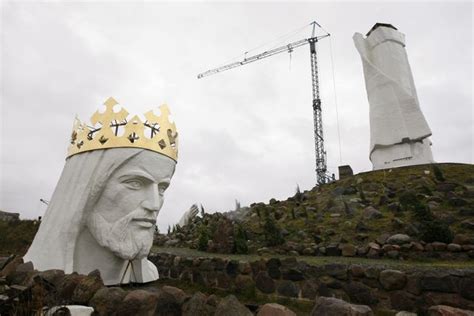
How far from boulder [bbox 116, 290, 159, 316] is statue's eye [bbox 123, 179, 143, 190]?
2023 mm

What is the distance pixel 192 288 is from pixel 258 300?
1.44m

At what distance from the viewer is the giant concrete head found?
13.7 feet

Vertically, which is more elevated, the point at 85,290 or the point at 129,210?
the point at 129,210

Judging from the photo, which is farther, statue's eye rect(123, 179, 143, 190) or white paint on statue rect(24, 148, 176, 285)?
statue's eye rect(123, 179, 143, 190)

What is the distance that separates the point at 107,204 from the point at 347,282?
3545 mm

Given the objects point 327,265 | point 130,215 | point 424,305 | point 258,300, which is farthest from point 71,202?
point 424,305

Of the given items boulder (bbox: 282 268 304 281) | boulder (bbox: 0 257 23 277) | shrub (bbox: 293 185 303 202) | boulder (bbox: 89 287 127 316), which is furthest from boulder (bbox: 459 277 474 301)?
shrub (bbox: 293 185 303 202)

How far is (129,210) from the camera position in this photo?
14.1ft

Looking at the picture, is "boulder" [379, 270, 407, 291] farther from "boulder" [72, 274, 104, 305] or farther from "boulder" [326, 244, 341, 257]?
"boulder" [72, 274, 104, 305]

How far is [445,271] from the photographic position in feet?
12.3

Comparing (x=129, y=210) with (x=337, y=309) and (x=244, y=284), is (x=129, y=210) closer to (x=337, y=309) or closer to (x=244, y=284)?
(x=244, y=284)

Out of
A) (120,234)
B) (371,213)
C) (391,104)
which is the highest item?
(391,104)

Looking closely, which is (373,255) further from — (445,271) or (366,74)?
(366,74)

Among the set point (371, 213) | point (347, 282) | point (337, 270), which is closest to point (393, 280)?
point (347, 282)
